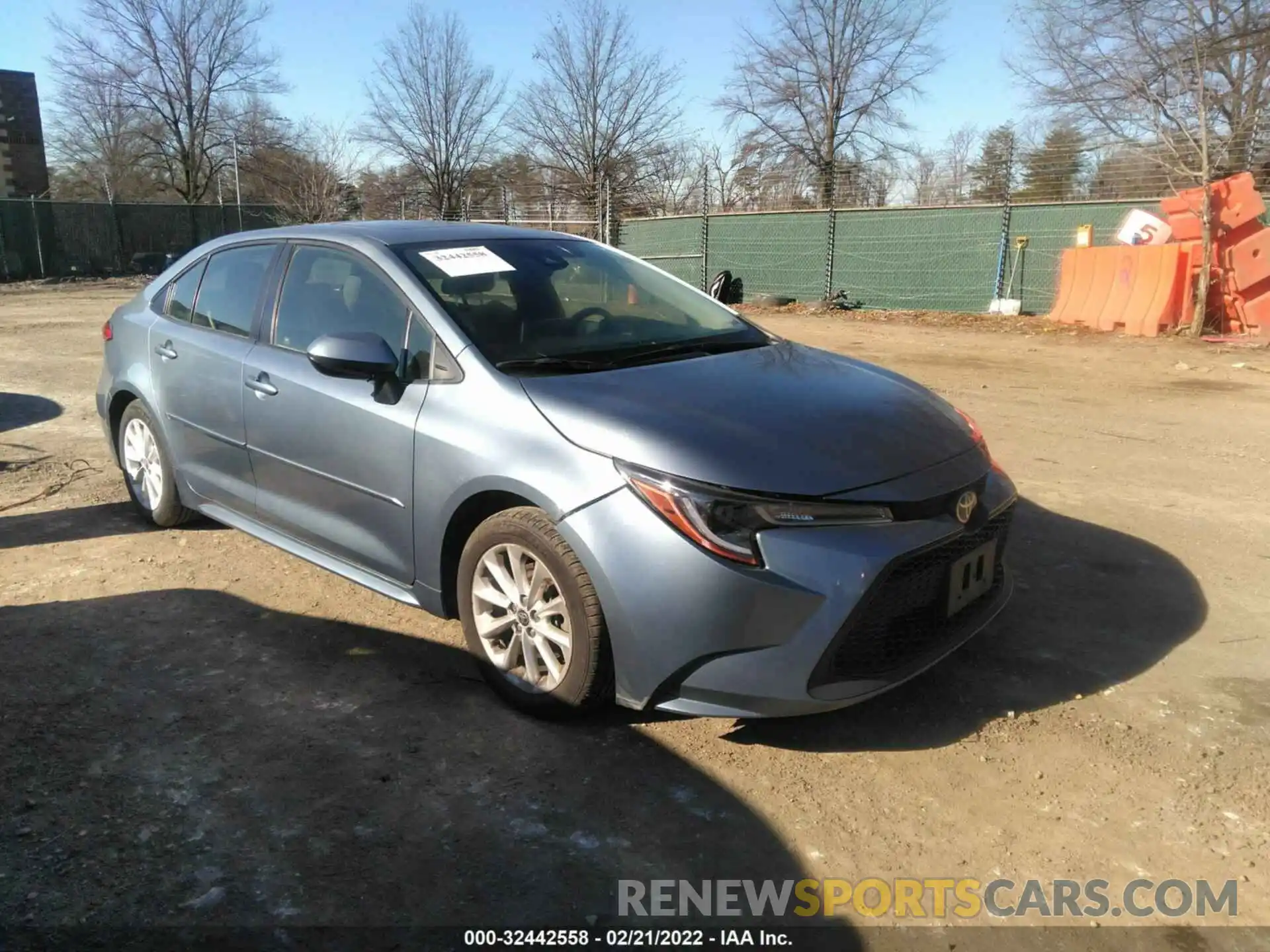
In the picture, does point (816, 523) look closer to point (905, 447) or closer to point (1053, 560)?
point (905, 447)

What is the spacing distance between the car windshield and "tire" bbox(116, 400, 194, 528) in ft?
6.61

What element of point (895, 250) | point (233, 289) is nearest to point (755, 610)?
point (233, 289)

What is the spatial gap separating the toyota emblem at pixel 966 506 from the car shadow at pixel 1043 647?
2.20ft

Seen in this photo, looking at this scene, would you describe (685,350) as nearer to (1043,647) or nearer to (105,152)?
(1043,647)

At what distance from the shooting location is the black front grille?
271 cm

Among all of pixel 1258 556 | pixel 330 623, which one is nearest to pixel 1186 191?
pixel 1258 556

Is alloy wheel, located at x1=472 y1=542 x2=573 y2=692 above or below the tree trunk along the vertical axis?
below

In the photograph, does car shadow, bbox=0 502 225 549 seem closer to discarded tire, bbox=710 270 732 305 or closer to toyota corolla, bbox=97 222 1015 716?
toyota corolla, bbox=97 222 1015 716

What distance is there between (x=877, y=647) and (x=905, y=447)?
648mm

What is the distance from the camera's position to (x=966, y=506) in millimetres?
3012

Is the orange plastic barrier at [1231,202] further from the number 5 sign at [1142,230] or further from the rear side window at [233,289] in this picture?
the rear side window at [233,289]

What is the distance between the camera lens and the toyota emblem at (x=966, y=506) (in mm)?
2980

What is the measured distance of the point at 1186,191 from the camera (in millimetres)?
13297

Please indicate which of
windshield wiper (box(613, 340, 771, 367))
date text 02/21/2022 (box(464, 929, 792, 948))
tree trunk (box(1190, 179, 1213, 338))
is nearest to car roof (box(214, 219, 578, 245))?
windshield wiper (box(613, 340, 771, 367))
